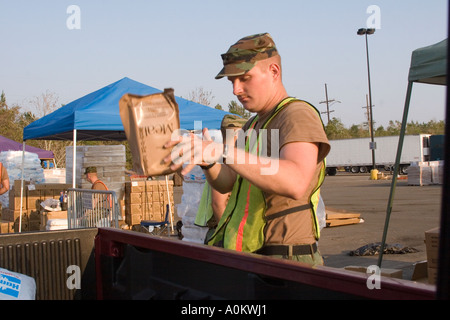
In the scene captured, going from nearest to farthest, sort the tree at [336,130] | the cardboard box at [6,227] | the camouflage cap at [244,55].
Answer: the camouflage cap at [244,55] < the cardboard box at [6,227] < the tree at [336,130]

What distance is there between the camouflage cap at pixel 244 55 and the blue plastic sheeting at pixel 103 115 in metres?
5.70

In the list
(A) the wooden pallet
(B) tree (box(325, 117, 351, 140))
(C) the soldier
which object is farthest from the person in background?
(B) tree (box(325, 117, 351, 140))

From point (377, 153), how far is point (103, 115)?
36.5 meters

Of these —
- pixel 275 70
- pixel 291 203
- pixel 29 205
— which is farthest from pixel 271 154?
pixel 29 205

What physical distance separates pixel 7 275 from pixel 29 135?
8078 mm

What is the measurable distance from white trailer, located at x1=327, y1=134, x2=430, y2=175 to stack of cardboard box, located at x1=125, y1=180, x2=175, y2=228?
102ft

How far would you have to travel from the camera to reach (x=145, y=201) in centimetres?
1031

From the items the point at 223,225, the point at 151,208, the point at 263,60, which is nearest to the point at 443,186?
the point at 263,60

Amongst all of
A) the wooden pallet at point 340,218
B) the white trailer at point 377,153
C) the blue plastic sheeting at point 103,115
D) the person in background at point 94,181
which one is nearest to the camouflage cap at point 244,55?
the blue plastic sheeting at point 103,115

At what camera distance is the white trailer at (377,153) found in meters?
37.8

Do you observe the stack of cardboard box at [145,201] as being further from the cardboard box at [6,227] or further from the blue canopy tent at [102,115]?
the cardboard box at [6,227]

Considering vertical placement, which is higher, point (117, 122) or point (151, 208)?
point (117, 122)

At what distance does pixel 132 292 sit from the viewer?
233cm

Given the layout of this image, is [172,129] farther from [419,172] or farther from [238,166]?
[419,172]
